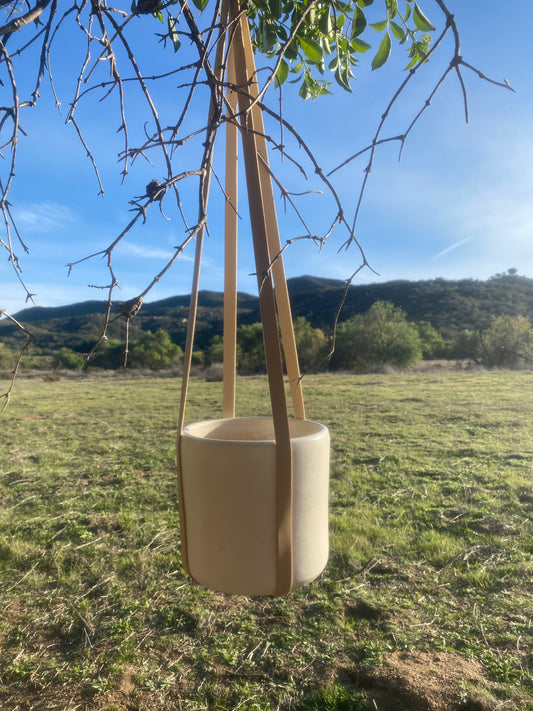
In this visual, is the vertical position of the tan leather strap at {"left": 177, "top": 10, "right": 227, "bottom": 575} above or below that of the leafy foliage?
below

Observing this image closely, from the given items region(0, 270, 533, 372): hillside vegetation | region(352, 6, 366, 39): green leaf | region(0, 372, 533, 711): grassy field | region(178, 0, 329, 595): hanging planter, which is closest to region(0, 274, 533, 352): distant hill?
region(0, 270, 533, 372): hillside vegetation

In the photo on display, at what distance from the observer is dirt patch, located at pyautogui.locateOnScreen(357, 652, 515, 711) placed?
4.61ft

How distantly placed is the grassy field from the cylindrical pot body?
0.78 meters

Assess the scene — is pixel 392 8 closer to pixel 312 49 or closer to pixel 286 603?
pixel 312 49

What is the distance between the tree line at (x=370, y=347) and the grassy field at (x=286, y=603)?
1383 cm

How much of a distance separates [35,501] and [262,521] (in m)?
2.99

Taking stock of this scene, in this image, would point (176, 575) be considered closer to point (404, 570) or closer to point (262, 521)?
point (404, 570)

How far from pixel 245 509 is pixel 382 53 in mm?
1085

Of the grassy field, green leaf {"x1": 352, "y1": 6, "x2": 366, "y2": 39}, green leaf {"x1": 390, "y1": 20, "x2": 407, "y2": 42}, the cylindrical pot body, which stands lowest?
the grassy field

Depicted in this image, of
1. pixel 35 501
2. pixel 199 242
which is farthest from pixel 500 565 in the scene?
pixel 35 501

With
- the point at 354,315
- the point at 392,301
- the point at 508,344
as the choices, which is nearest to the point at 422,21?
the point at 508,344

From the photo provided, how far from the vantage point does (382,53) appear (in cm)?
115

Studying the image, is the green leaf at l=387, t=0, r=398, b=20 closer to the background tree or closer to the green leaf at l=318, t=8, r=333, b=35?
the green leaf at l=318, t=8, r=333, b=35

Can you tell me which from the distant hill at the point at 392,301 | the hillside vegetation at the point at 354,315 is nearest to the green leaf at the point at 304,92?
the hillside vegetation at the point at 354,315
